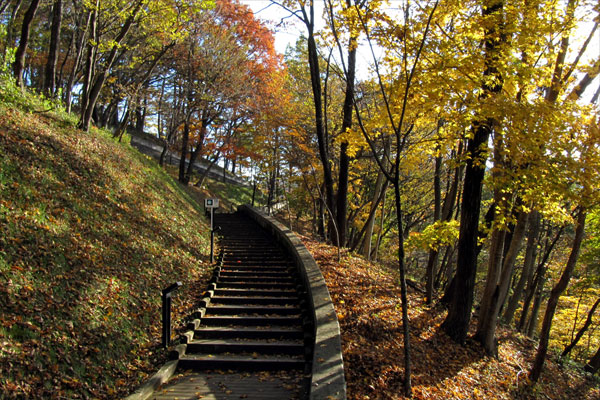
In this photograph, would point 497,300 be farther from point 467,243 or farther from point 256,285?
point 256,285

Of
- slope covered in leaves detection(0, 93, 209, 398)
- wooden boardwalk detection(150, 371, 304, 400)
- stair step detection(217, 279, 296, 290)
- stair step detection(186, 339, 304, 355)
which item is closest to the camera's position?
slope covered in leaves detection(0, 93, 209, 398)

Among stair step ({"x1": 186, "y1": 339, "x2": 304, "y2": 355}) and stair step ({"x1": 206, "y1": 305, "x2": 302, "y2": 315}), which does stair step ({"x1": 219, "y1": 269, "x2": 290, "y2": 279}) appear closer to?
stair step ({"x1": 206, "y1": 305, "x2": 302, "y2": 315})

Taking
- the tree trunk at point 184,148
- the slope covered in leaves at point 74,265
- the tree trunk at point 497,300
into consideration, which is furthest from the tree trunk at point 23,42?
the tree trunk at point 497,300

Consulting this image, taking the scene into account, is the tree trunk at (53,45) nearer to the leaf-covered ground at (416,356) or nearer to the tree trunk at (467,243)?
the leaf-covered ground at (416,356)

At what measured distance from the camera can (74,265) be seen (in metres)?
6.32

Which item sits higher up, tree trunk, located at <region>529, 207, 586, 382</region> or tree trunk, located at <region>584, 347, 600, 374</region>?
tree trunk, located at <region>529, 207, 586, 382</region>

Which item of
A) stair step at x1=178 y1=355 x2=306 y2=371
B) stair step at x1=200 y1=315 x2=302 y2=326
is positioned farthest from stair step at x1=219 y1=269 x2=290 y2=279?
stair step at x1=178 y1=355 x2=306 y2=371

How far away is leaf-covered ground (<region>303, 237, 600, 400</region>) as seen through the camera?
239 inches

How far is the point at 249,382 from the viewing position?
19.0 feet

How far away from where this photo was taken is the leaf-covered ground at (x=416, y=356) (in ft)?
19.9

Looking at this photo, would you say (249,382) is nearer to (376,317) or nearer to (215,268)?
(376,317)

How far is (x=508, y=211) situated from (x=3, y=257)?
8463 mm

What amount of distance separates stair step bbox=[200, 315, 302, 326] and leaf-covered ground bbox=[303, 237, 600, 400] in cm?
98

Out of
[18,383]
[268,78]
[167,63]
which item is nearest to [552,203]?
[18,383]
